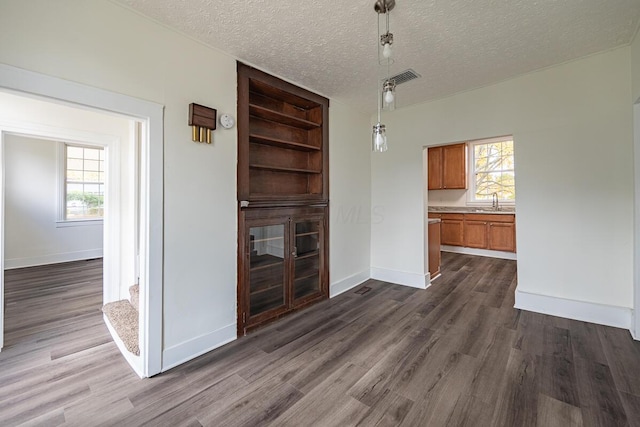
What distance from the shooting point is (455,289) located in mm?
3707

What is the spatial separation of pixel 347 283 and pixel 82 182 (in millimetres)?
5954

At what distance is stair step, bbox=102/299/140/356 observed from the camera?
213 cm

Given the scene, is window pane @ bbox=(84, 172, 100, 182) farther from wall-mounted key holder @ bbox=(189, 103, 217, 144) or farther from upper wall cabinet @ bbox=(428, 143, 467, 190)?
upper wall cabinet @ bbox=(428, 143, 467, 190)

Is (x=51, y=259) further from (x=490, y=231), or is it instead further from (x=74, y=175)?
(x=490, y=231)

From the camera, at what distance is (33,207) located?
197 inches

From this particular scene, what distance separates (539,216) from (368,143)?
2420mm


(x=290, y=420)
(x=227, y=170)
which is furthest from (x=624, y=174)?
(x=227, y=170)

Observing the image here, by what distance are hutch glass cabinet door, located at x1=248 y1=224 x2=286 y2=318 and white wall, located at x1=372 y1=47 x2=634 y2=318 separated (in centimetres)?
263

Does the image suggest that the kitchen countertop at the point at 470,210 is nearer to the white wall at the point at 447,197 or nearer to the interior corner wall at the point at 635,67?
the white wall at the point at 447,197

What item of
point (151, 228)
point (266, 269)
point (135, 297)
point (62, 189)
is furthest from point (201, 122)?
point (62, 189)

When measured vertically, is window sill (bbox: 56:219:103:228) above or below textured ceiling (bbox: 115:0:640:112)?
below

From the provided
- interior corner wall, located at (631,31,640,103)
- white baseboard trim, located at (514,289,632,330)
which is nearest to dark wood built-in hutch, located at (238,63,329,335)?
white baseboard trim, located at (514,289,632,330)

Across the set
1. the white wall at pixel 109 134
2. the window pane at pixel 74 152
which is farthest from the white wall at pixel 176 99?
the window pane at pixel 74 152

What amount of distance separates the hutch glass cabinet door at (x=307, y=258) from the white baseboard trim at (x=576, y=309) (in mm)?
2367
